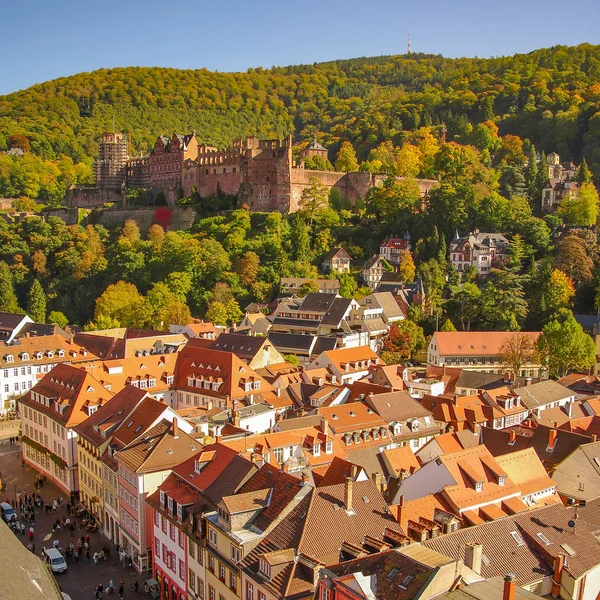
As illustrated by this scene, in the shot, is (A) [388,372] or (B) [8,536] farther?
(A) [388,372]

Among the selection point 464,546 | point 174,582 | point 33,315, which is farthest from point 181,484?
point 33,315

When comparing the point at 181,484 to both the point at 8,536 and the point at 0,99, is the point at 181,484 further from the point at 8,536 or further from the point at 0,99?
the point at 0,99

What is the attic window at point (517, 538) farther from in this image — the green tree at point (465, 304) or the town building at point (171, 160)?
the town building at point (171, 160)

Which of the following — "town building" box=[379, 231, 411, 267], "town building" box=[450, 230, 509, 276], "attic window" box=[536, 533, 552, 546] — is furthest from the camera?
"town building" box=[379, 231, 411, 267]

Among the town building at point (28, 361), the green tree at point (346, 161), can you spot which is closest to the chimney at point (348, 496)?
the town building at point (28, 361)

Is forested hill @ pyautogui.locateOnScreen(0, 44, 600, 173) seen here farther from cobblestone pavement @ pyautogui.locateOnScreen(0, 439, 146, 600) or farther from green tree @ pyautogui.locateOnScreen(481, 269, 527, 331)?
cobblestone pavement @ pyautogui.locateOnScreen(0, 439, 146, 600)

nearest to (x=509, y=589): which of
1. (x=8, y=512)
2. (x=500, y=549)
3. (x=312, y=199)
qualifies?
(x=500, y=549)

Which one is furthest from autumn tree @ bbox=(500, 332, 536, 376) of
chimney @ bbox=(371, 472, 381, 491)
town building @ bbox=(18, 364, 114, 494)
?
town building @ bbox=(18, 364, 114, 494)
